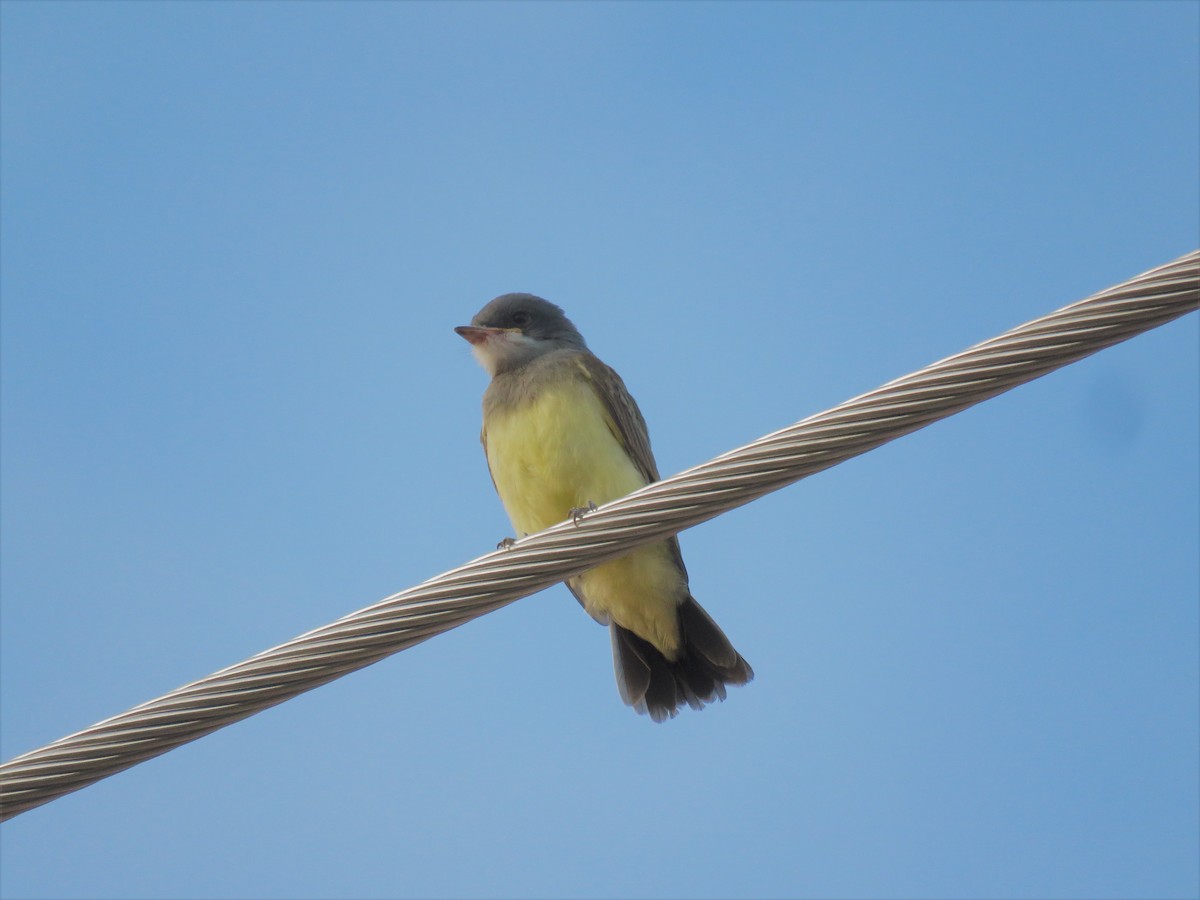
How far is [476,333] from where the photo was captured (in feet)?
24.2

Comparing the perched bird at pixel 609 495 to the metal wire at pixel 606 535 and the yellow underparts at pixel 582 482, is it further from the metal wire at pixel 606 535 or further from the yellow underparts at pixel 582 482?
the metal wire at pixel 606 535

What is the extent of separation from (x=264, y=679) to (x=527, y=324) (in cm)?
433

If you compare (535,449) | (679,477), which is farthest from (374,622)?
(535,449)

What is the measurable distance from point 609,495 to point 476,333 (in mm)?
1652

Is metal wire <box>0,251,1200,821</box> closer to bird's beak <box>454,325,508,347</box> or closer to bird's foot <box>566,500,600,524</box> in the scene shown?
bird's foot <box>566,500,600,524</box>

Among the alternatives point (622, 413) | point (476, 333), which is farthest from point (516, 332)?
point (622, 413)

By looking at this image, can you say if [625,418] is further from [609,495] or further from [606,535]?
[606,535]

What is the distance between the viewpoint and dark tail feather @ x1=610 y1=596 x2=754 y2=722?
6445 mm

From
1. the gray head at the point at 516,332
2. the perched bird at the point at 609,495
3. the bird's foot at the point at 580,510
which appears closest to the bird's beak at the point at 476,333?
the gray head at the point at 516,332

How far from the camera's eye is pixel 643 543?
3727 mm

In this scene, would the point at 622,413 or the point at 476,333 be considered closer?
the point at 622,413

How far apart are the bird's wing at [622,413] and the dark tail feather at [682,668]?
775 mm

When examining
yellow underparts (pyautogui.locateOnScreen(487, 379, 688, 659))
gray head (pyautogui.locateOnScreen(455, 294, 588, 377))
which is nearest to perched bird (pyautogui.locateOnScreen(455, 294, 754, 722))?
yellow underparts (pyautogui.locateOnScreen(487, 379, 688, 659))

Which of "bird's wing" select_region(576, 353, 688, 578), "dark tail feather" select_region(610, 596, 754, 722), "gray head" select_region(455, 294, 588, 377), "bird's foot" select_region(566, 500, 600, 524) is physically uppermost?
"gray head" select_region(455, 294, 588, 377)
